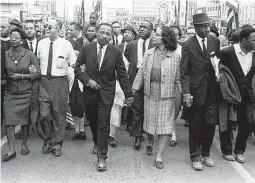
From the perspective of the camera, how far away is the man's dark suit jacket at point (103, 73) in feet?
19.4

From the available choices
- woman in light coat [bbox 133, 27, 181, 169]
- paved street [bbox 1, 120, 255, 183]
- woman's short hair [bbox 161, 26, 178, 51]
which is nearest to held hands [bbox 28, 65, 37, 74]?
paved street [bbox 1, 120, 255, 183]

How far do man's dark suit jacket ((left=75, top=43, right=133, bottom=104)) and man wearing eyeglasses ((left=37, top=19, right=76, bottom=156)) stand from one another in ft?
2.11

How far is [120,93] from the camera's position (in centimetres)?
746

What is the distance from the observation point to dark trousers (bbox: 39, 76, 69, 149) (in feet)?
21.5

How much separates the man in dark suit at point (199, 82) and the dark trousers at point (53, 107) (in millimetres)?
1908

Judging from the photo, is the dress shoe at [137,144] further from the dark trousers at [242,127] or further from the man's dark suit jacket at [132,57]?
the dark trousers at [242,127]

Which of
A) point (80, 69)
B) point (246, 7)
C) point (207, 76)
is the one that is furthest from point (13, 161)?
point (246, 7)

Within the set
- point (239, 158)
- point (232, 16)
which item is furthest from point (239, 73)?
point (232, 16)

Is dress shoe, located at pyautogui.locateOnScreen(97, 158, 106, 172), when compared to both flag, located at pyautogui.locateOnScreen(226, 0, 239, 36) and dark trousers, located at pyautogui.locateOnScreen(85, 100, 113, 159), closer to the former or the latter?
dark trousers, located at pyautogui.locateOnScreen(85, 100, 113, 159)

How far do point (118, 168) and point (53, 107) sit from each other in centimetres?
147

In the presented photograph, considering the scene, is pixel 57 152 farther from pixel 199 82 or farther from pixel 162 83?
pixel 199 82

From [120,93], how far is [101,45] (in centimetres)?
166

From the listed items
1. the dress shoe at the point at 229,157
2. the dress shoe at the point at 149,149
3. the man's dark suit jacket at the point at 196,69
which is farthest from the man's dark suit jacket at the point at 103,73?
the dress shoe at the point at 229,157

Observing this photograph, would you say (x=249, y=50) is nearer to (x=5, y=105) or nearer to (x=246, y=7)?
(x=5, y=105)
